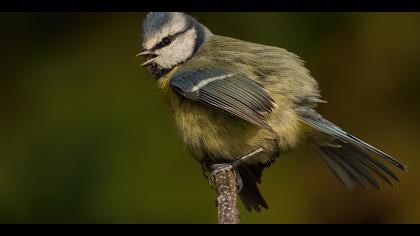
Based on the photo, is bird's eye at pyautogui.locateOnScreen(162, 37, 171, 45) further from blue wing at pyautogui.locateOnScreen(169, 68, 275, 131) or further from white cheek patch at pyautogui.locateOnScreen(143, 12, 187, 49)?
blue wing at pyautogui.locateOnScreen(169, 68, 275, 131)

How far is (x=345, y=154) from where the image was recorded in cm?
289

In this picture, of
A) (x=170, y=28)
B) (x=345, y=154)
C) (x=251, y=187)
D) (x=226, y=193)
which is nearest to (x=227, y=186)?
(x=226, y=193)

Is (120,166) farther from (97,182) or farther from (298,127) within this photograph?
(298,127)

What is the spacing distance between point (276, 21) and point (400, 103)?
0.66m

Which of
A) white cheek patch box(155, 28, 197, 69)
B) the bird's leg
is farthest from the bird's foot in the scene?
white cheek patch box(155, 28, 197, 69)

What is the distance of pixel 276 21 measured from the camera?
3627 mm

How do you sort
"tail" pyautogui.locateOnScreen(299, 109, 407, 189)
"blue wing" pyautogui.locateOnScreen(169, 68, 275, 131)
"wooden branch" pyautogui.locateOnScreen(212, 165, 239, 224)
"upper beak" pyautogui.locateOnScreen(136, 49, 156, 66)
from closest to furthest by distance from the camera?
"wooden branch" pyautogui.locateOnScreen(212, 165, 239, 224)
"blue wing" pyautogui.locateOnScreen(169, 68, 275, 131)
"tail" pyautogui.locateOnScreen(299, 109, 407, 189)
"upper beak" pyautogui.locateOnScreen(136, 49, 156, 66)

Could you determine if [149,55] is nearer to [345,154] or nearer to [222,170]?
[222,170]

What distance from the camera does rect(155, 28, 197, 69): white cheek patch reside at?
287 cm

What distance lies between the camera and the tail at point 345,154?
273 cm

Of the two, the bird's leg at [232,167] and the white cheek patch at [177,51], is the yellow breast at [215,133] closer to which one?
the bird's leg at [232,167]

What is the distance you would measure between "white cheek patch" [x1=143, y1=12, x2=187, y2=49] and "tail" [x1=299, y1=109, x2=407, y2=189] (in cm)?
55

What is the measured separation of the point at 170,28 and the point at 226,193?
0.73 meters

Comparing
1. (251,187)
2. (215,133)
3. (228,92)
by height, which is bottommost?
(251,187)
